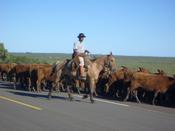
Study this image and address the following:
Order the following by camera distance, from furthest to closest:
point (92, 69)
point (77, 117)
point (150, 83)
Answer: point (150, 83) → point (92, 69) → point (77, 117)

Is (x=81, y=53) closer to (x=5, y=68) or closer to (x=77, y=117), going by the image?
(x=77, y=117)

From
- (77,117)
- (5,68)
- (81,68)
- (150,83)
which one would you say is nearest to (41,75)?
(81,68)

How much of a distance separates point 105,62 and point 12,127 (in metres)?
8.33

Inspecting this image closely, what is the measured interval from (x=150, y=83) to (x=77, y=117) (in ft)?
23.4

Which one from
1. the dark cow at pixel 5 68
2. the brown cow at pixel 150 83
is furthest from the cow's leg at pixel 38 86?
the dark cow at pixel 5 68

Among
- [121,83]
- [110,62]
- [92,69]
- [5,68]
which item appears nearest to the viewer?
[92,69]

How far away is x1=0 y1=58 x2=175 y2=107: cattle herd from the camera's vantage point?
62.3ft

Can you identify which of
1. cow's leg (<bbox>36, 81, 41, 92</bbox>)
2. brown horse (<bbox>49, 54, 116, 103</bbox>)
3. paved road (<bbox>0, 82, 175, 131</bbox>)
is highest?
brown horse (<bbox>49, 54, 116, 103</bbox>)

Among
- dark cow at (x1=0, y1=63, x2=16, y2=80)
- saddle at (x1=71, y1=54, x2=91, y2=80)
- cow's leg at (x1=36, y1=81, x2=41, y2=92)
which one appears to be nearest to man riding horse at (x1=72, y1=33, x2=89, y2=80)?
saddle at (x1=71, y1=54, x2=91, y2=80)

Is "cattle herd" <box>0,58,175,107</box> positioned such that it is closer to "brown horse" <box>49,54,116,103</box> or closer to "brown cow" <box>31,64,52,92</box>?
"brown cow" <box>31,64,52,92</box>

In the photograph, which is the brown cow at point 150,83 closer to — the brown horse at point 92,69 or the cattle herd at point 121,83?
the cattle herd at point 121,83

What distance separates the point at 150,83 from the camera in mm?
19141

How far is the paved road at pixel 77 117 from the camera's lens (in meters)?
11.3

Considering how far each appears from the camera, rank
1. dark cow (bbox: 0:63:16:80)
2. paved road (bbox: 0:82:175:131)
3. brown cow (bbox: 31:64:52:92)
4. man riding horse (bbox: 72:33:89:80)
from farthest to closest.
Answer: dark cow (bbox: 0:63:16:80) → brown cow (bbox: 31:64:52:92) → man riding horse (bbox: 72:33:89:80) → paved road (bbox: 0:82:175:131)
